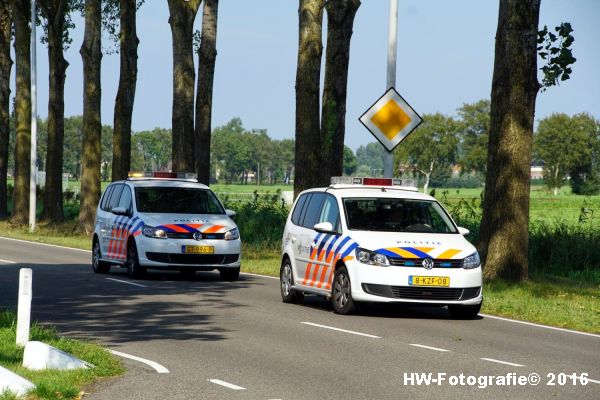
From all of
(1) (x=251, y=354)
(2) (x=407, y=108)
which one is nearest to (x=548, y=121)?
(2) (x=407, y=108)

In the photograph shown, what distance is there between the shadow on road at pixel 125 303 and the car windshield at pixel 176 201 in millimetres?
1309

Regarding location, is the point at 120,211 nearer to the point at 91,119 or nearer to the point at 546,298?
the point at 546,298

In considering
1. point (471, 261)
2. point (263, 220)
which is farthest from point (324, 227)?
point (263, 220)

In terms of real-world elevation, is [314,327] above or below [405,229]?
below

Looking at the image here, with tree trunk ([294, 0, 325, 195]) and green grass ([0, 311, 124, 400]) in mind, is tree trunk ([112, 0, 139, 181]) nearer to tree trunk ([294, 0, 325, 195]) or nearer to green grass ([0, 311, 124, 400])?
tree trunk ([294, 0, 325, 195])

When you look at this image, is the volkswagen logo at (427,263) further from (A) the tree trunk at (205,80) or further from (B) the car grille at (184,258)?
(A) the tree trunk at (205,80)

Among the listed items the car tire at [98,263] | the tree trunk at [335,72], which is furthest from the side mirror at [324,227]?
the tree trunk at [335,72]

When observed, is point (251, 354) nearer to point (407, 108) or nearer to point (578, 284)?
point (407, 108)

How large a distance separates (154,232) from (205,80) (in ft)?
60.7

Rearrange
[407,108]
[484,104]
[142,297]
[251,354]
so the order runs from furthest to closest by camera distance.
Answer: [484,104]
[407,108]
[142,297]
[251,354]

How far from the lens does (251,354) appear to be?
1244cm

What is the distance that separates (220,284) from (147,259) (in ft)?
4.76

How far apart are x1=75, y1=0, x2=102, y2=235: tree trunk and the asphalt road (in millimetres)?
21113

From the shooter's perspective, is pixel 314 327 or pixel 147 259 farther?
pixel 147 259
